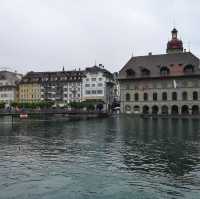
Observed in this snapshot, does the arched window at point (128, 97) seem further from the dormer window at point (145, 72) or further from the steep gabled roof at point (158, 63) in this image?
the dormer window at point (145, 72)

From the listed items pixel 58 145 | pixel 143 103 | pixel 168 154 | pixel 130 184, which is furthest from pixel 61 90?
pixel 130 184

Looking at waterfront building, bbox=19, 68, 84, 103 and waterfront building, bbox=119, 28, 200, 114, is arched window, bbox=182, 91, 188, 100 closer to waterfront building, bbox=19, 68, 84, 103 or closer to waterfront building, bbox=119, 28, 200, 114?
waterfront building, bbox=119, 28, 200, 114

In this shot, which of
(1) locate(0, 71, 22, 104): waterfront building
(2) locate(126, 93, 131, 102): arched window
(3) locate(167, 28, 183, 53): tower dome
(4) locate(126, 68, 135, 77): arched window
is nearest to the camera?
(2) locate(126, 93, 131, 102): arched window

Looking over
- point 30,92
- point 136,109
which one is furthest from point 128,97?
point 30,92

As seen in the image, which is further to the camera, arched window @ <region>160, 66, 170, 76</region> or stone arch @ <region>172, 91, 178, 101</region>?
arched window @ <region>160, 66, 170, 76</region>

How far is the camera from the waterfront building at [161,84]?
135 m

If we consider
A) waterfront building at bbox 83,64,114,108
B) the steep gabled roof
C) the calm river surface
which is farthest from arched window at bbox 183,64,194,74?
the calm river surface

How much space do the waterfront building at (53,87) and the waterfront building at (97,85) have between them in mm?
6390

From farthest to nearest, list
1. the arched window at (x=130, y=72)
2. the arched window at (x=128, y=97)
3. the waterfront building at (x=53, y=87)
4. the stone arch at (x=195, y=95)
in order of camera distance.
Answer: the waterfront building at (x=53, y=87), the arched window at (x=130, y=72), the arched window at (x=128, y=97), the stone arch at (x=195, y=95)

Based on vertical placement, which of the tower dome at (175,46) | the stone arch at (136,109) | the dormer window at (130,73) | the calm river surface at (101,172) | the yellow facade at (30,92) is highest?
the tower dome at (175,46)

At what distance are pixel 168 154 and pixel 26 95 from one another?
16088 centimetres

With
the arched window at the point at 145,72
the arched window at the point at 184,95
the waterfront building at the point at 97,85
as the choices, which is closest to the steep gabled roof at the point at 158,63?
the arched window at the point at 145,72

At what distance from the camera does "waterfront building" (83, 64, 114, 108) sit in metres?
168

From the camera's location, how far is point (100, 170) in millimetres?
29703
